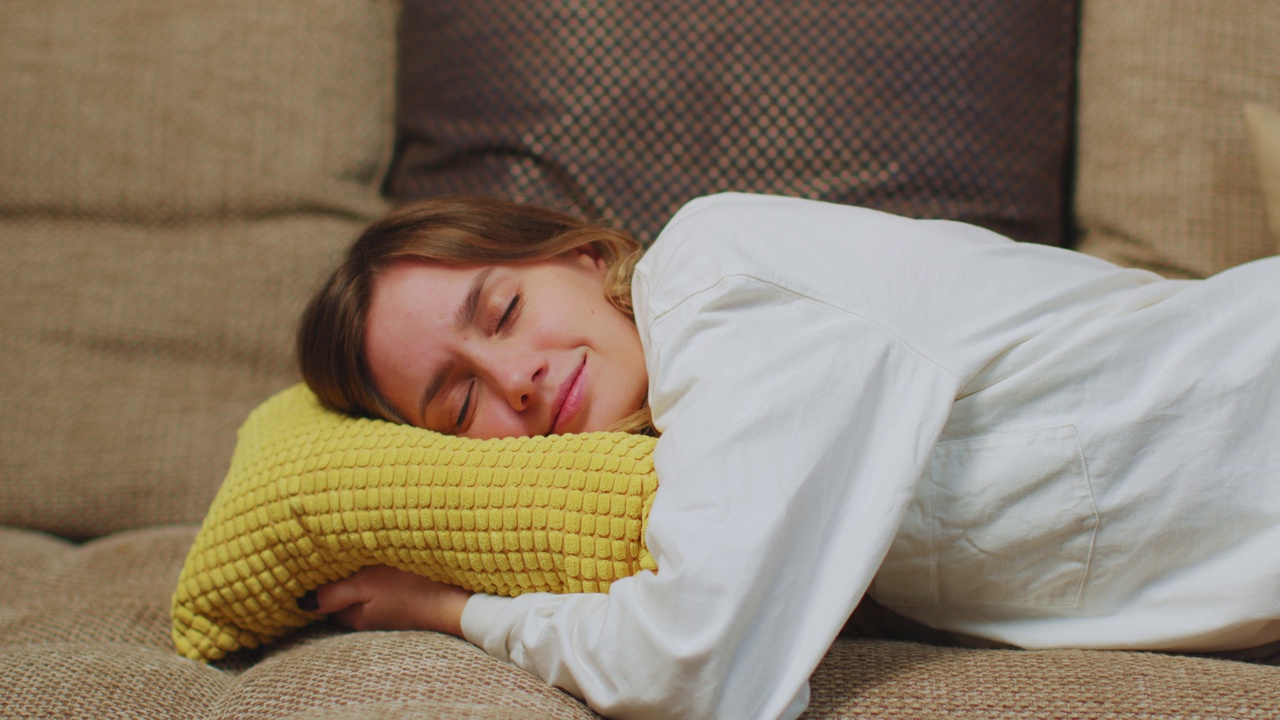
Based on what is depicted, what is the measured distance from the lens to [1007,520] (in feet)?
2.48

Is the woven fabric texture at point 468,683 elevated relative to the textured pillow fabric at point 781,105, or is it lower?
lower

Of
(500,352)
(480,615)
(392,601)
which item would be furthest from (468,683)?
(500,352)

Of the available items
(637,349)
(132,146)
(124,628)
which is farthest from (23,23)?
(637,349)

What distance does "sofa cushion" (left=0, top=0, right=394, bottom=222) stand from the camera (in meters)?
1.27

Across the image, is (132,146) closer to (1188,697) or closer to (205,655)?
(205,655)

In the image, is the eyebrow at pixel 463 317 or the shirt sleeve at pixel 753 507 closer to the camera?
the shirt sleeve at pixel 753 507

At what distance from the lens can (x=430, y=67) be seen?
4.23 ft

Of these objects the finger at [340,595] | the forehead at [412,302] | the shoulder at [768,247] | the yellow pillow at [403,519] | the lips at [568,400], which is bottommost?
the finger at [340,595]

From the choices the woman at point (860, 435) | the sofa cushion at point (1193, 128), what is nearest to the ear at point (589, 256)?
the woman at point (860, 435)

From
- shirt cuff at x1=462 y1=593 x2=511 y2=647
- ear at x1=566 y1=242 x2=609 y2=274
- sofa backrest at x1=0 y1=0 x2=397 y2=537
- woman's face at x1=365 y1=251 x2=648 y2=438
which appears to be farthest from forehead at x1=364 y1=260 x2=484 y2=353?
sofa backrest at x1=0 y1=0 x2=397 y2=537

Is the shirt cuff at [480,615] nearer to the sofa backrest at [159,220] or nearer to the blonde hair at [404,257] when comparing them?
the blonde hair at [404,257]

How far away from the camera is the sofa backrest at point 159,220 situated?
1226 millimetres

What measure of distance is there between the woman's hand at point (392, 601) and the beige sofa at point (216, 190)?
277 mm

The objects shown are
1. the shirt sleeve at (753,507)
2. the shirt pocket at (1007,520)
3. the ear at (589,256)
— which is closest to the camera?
the shirt sleeve at (753,507)
